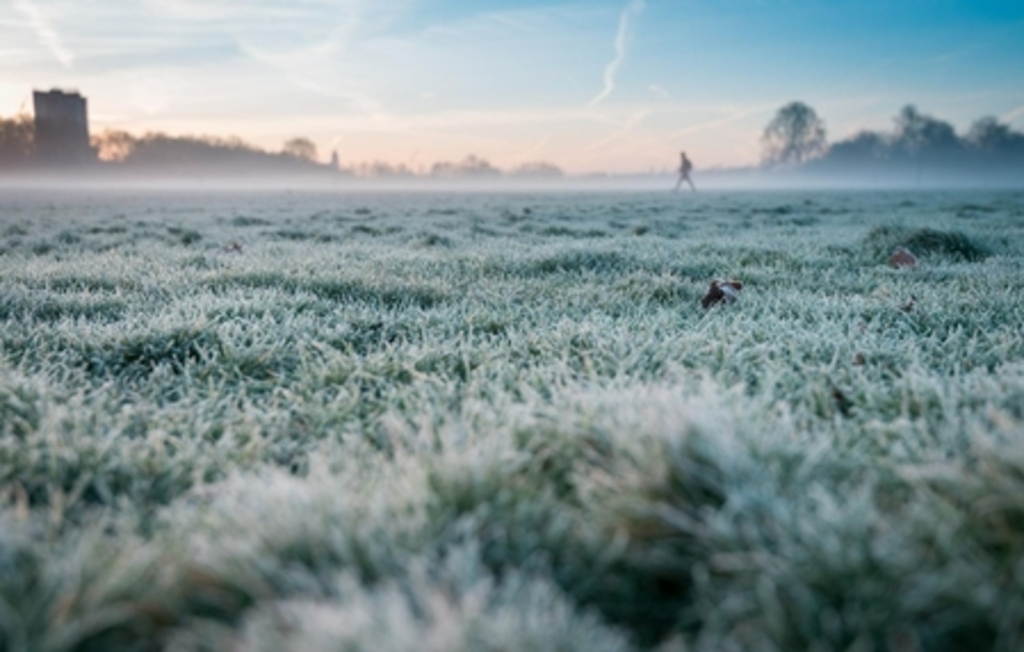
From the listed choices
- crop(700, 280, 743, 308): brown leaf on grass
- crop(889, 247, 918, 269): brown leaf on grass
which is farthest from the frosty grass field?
crop(889, 247, 918, 269): brown leaf on grass

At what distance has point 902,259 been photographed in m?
7.96

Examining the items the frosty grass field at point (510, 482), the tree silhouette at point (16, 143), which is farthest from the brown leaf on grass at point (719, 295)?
the tree silhouette at point (16, 143)

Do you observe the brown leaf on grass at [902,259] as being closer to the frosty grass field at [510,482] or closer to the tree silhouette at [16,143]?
the frosty grass field at [510,482]

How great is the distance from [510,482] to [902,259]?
24.3 ft

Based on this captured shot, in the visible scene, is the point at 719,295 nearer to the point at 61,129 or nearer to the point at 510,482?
the point at 510,482

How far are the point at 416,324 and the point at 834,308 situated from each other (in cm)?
278

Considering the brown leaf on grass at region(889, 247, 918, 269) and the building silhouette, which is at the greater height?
the building silhouette

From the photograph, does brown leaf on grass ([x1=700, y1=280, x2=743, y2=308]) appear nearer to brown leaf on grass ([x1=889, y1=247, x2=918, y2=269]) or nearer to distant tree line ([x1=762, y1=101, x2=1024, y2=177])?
brown leaf on grass ([x1=889, y1=247, x2=918, y2=269])

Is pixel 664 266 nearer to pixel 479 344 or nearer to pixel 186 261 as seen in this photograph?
pixel 479 344

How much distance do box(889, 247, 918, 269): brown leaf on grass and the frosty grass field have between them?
118 inches

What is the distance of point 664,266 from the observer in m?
7.60

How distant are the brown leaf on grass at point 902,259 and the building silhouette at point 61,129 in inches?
4502

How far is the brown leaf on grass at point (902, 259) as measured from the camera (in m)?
7.80

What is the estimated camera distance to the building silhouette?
100188mm
